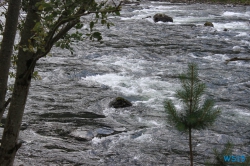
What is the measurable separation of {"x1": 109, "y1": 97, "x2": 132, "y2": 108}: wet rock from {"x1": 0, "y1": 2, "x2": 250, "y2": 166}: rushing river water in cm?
17

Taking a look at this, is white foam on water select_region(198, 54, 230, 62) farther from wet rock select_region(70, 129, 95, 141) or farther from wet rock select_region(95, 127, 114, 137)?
wet rock select_region(70, 129, 95, 141)

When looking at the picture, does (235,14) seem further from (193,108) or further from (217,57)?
(193,108)

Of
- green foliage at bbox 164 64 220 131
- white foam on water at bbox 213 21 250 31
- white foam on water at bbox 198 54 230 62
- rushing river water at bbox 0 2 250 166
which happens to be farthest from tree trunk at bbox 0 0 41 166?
white foam on water at bbox 213 21 250 31

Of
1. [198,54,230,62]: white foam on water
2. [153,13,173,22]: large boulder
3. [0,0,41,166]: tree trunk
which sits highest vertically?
[0,0,41,166]: tree trunk

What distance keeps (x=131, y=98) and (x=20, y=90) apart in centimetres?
783

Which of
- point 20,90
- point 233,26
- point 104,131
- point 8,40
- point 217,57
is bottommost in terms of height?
point 104,131

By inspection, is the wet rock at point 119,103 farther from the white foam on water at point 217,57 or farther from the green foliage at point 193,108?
the green foliage at point 193,108

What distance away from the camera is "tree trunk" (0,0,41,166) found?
2.70 meters

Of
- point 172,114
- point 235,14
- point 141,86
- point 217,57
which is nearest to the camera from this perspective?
point 172,114

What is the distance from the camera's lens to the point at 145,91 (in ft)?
36.3

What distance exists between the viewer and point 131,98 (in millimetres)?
10578

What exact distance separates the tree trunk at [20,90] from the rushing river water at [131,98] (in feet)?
3.81

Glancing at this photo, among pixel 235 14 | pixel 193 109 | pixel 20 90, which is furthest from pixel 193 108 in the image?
pixel 235 14

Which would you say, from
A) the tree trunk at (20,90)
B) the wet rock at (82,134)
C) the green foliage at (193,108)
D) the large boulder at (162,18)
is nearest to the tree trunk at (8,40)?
the tree trunk at (20,90)
